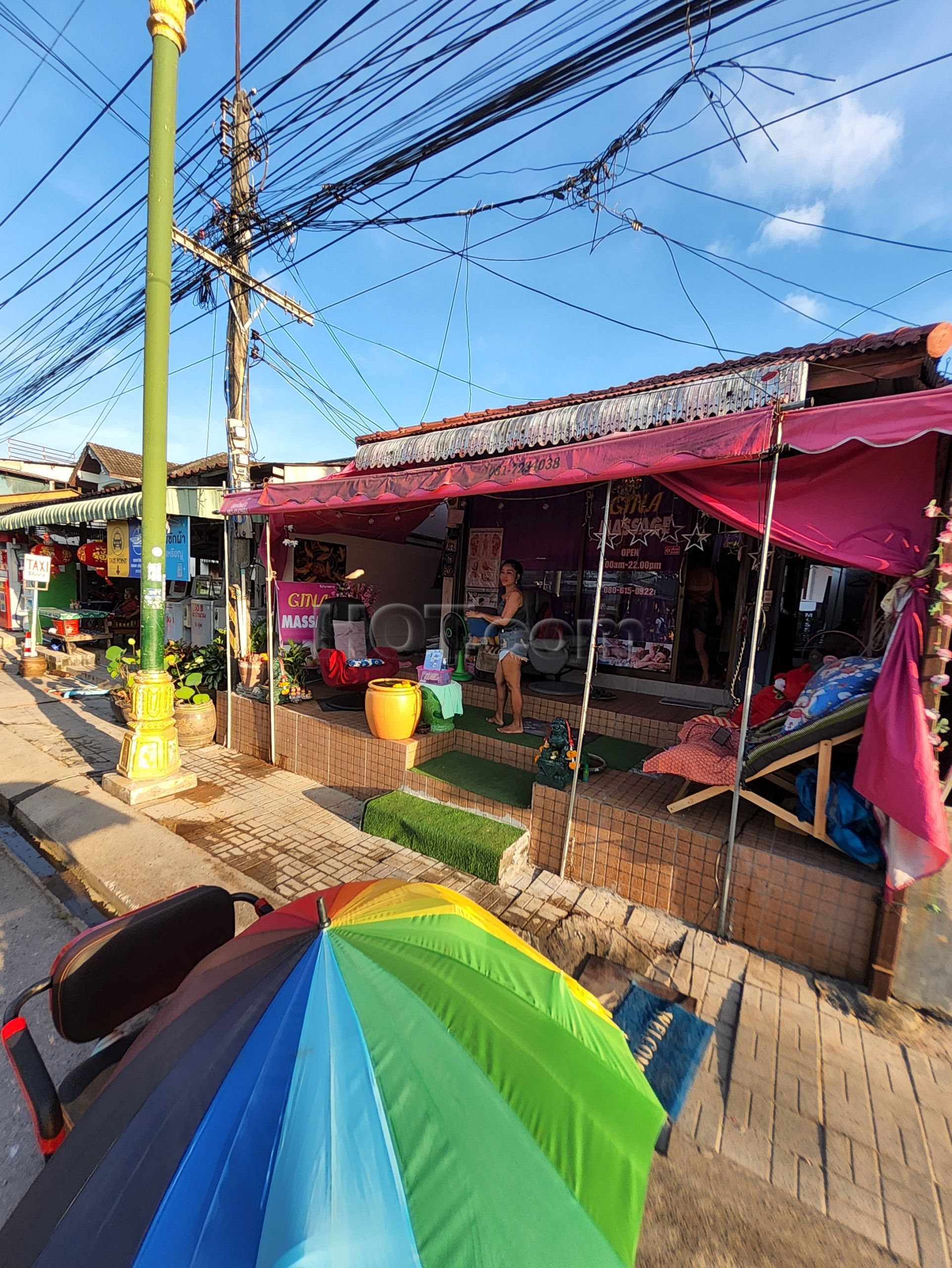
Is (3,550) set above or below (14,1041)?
above

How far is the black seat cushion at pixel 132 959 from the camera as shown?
1769 mm

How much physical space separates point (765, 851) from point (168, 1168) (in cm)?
329

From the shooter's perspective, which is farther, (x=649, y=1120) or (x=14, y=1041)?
(x=14, y=1041)

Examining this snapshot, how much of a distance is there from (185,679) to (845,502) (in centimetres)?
728

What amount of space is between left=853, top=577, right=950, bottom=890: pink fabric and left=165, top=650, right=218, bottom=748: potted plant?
22.7ft

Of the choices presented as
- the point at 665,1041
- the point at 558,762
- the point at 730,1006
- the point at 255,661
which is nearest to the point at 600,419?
the point at 558,762

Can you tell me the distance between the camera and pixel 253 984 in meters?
1.30

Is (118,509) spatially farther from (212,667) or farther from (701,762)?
(701,762)

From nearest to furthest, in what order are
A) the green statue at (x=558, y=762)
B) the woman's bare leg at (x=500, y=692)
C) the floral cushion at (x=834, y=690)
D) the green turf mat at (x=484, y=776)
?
the floral cushion at (x=834, y=690) < the green statue at (x=558, y=762) < the green turf mat at (x=484, y=776) < the woman's bare leg at (x=500, y=692)

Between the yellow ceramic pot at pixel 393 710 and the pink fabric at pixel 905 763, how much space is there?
143 inches

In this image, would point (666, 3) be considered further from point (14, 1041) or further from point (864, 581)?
point (864, 581)

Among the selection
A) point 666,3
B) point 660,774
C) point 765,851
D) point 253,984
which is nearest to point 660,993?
point 765,851

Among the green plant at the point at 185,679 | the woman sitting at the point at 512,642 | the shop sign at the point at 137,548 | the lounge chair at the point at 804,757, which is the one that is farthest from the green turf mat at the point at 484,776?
the shop sign at the point at 137,548

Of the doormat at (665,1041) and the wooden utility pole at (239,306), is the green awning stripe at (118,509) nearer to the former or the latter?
the wooden utility pole at (239,306)
